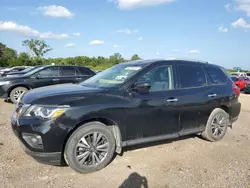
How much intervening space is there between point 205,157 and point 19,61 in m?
48.3

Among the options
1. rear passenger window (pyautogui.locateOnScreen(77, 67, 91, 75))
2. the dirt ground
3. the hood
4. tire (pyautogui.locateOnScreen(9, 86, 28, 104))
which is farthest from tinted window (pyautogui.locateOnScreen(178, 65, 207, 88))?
tire (pyautogui.locateOnScreen(9, 86, 28, 104))

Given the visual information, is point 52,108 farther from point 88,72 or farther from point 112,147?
point 88,72

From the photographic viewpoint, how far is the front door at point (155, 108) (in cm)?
411

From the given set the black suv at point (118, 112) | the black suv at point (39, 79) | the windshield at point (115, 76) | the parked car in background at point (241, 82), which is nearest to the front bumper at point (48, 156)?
the black suv at point (118, 112)

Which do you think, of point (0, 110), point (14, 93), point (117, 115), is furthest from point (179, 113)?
point (14, 93)

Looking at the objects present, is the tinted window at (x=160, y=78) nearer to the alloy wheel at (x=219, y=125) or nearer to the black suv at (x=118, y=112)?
the black suv at (x=118, y=112)

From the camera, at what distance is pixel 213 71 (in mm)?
5551

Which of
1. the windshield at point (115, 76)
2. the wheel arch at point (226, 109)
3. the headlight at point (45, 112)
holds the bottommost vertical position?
the wheel arch at point (226, 109)

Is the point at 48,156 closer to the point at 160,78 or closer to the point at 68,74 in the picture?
the point at 160,78

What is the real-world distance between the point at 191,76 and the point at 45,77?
6.81 meters

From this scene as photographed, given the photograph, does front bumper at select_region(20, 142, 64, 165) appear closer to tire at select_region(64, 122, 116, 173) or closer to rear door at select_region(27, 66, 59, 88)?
tire at select_region(64, 122, 116, 173)

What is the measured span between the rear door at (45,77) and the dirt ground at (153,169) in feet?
15.5

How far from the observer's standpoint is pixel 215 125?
5387 millimetres

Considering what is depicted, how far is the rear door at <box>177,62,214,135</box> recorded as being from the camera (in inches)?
186
